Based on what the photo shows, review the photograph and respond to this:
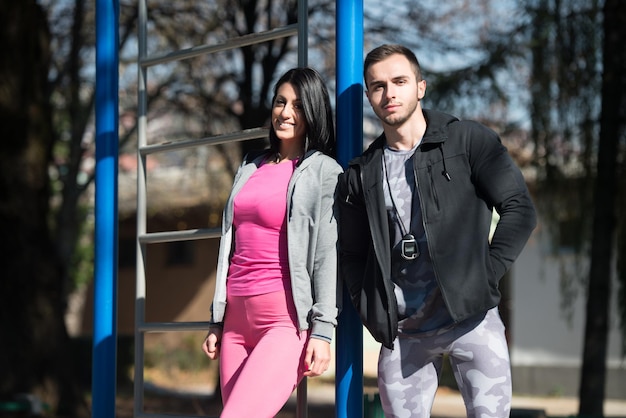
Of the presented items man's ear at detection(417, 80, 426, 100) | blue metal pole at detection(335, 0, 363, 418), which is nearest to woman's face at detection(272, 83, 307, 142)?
blue metal pole at detection(335, 0, 363, 418)

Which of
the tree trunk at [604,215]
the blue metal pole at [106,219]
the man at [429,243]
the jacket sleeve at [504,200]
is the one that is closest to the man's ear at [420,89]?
the man at [429,243]

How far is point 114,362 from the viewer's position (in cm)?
404

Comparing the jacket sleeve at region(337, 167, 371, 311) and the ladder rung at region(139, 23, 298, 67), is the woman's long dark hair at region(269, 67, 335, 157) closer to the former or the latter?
the jacket sleeve at region(337, 167, 371, 311)

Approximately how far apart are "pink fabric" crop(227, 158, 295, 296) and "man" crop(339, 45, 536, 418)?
0.65ft

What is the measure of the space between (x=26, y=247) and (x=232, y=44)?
429 centimetres

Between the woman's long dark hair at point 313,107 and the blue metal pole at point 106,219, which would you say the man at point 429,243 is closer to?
the woman's long dark hair at point 313,107

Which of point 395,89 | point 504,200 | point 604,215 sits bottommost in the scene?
point 604,215

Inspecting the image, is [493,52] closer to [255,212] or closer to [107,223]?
[107,223]

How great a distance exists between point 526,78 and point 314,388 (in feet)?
16.7

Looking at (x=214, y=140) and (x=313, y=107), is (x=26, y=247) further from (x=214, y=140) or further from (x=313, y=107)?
(x=313, y=107)

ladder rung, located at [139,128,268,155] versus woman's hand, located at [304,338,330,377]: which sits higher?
ladder rung, located at [139,128,268,155]

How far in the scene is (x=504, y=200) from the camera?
9.07 feet

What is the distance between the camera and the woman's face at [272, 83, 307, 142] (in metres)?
3.06

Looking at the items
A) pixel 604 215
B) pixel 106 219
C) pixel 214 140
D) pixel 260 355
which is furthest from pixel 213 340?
pixel 604 215
